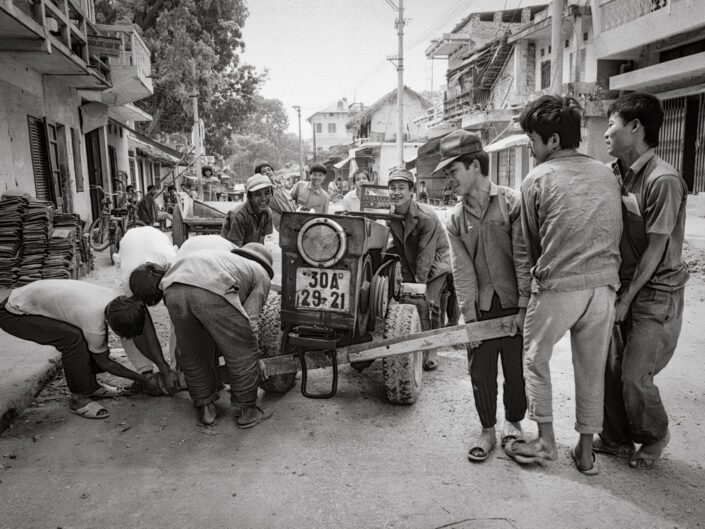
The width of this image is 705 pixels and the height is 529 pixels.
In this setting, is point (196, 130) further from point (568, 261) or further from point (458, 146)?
point (568, 261)

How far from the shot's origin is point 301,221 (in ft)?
12.1

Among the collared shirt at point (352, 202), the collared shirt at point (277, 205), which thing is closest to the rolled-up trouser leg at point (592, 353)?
the collared shirt at point (277, 205)

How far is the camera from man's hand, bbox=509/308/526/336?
3.17 m

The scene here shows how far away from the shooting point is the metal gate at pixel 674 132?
13.9 meters

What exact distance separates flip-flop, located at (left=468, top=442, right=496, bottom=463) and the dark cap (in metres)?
1.60

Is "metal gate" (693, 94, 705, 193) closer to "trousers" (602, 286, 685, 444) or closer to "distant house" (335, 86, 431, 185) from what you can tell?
"trousers" (602, 286, 685, 444)

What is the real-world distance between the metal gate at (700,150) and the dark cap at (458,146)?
12501 mm

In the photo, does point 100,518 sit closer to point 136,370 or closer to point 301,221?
point 136,370

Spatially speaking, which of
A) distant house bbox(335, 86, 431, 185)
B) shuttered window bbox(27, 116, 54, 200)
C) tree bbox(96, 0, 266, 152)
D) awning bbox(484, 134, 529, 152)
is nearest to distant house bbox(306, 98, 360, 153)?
distant house bbox(335, 86, 431, 185)

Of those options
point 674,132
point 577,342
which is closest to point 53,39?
point 577,342

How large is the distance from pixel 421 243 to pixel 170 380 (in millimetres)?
2371

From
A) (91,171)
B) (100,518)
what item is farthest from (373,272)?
(91,171)

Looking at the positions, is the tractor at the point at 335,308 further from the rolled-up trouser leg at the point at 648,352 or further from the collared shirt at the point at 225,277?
the rolled-up trouser leg at the point at 648,352

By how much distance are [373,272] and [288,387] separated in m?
1.09
